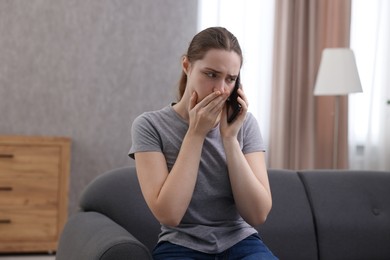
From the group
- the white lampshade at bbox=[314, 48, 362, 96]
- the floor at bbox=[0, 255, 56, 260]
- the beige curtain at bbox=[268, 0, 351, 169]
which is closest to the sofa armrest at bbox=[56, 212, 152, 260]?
the floor at bbox=[0, 255, 56, 260]

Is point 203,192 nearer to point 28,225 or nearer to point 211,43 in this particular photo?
point 211,43

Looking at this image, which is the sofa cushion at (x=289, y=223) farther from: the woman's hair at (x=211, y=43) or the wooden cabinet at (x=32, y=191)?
the wooden cabinet at (x=32, y=191)

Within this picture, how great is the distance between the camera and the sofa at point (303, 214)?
2.35 meters

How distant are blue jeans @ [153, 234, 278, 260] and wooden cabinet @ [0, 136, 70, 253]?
255 centimetres

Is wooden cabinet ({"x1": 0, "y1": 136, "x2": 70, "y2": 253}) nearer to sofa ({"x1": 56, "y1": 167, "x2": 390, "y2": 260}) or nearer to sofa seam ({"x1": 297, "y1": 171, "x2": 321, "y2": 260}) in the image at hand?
sofa ({"x1": 56, "y1": 167, "x2": 390, "y2": 260})

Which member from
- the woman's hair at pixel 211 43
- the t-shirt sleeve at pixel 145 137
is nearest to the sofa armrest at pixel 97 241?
the t-shirt sleeve at pixel 145 137

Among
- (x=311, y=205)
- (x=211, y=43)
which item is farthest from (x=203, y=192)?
(x=311, y=205)

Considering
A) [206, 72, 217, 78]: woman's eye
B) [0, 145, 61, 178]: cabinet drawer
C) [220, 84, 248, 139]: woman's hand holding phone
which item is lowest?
[0, 145, 61, 178]: cabinet drawer

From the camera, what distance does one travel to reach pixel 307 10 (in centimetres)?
496

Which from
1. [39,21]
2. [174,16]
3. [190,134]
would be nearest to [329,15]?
[174,16]

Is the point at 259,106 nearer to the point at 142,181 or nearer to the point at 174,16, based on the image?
the point at 174,16

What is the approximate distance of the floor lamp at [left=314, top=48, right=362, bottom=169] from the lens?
4422 mm

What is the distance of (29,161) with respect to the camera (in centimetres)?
441

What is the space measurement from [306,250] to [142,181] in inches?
32.6
